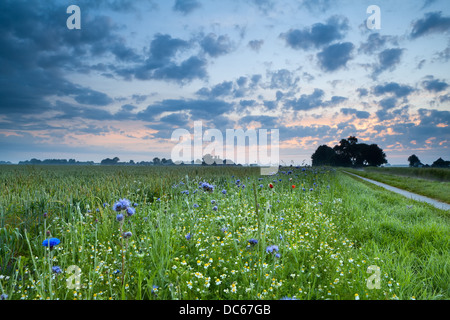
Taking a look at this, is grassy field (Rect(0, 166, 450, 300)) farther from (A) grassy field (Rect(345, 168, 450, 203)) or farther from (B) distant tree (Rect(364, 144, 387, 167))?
(B) distant tree (Rect(364, 144, 387, 167))

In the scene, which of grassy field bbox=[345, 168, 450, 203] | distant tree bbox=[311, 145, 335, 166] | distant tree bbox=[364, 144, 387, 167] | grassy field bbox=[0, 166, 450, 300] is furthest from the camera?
distant tree bbox=[311, 145, 335, 166]

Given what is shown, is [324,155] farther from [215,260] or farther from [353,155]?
[215,260]

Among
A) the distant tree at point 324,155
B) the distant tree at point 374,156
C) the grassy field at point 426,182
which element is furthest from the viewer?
the distant tree at point 324,155

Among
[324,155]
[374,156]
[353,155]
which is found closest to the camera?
[374,156]

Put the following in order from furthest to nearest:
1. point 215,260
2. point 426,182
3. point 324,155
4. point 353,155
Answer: point 324,155 → point 353,155 → point 426,182 → point 215,260

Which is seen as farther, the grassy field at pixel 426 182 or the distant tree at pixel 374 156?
the distant tree at pixel 374 156

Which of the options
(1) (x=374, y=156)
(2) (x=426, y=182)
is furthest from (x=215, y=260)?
(1) (x=374, y=156)

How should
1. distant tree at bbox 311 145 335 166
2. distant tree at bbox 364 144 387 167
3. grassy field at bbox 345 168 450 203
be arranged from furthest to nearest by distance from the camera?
1. distant tree at bbox 311 145 335 166
2. distant tree at bbox 364 144 387 167
3. grassy field at bbox 345 168 450 203

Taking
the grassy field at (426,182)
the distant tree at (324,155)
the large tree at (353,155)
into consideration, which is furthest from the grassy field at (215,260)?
the distant tree at (324,155)

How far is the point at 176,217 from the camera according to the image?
4.81m

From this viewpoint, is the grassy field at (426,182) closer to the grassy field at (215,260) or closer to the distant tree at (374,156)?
the grassy field at (215,260)

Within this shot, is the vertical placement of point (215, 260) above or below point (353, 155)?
below

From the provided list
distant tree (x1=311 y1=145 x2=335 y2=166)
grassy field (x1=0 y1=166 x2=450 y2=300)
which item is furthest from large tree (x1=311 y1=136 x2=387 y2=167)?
grassy field (x1=0 y1=166 x2=450 y2=300)
